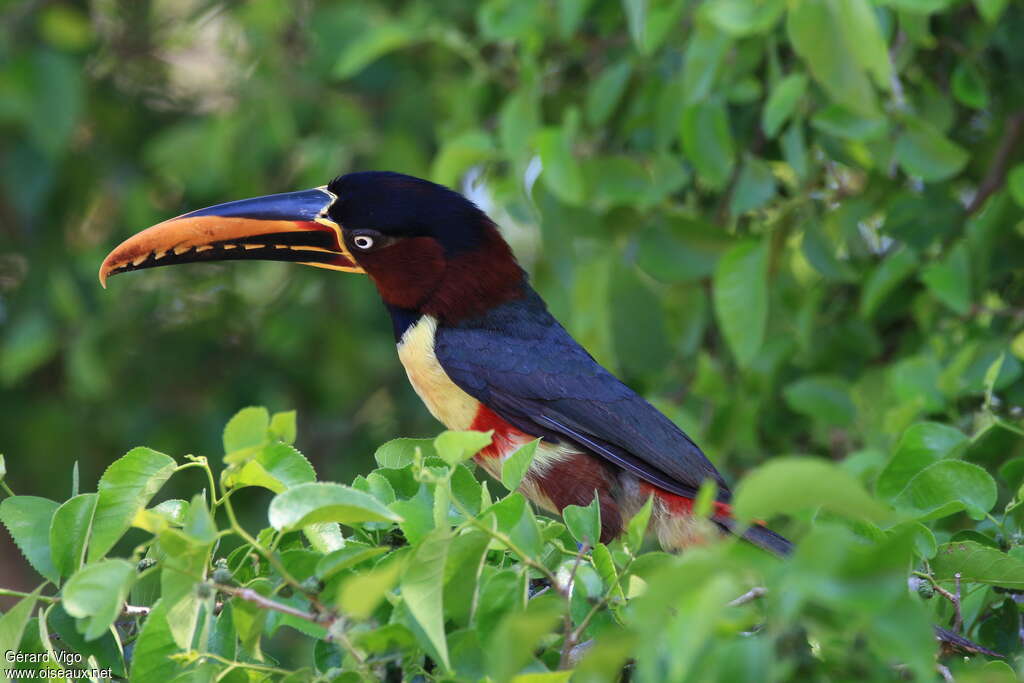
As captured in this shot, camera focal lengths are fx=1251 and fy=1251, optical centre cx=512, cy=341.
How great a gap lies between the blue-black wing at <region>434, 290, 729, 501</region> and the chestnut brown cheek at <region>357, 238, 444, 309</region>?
0.48ft

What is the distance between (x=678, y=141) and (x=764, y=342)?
0.68 metres

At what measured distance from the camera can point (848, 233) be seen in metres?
3.68

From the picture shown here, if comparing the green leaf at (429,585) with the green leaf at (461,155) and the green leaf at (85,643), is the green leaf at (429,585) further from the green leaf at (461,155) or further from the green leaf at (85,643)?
the green leaf at (461,155)

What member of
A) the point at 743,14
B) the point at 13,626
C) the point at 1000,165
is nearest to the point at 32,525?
the point at 13,626

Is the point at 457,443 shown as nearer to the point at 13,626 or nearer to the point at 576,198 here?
the point at 13,626

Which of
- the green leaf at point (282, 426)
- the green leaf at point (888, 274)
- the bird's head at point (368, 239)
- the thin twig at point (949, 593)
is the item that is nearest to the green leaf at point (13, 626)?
the green leaf at point (282, 426)

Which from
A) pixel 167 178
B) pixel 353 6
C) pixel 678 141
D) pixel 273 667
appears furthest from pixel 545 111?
pixel 273 667

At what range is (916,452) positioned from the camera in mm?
2562

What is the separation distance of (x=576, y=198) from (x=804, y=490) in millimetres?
2273

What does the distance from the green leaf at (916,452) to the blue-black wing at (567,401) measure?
0.74 m

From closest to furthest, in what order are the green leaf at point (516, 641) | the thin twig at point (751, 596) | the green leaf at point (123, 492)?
the green leaf at point (516, 641), the thin twig at point (751, 596), the green leaf at point (123, 492)

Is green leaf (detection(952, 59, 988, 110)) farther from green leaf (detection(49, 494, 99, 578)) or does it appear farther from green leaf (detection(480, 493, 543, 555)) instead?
green leaf (detection(49, 494, 99, 578))

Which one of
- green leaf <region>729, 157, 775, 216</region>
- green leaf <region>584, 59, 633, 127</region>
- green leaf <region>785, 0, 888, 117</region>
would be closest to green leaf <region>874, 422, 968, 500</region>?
green leaf <region>785, 0, 888, 117</region>

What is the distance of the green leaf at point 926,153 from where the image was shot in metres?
3.29
